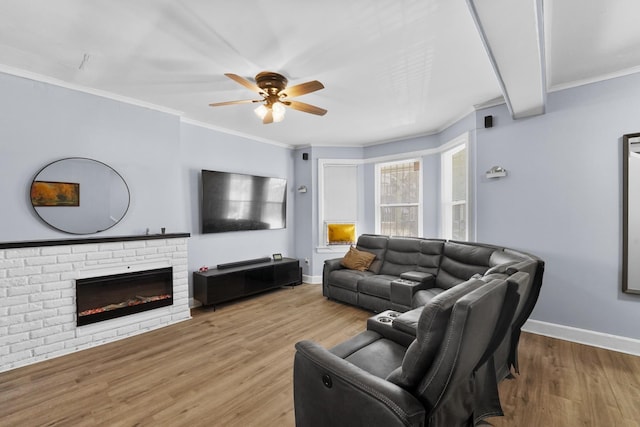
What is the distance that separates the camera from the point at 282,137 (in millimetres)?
4961

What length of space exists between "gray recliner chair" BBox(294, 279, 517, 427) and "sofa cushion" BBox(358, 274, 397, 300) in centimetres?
213

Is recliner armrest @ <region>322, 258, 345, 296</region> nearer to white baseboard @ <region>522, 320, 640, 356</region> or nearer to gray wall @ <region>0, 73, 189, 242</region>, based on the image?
gray wall @ <region>0, 73, 189, 242</region>

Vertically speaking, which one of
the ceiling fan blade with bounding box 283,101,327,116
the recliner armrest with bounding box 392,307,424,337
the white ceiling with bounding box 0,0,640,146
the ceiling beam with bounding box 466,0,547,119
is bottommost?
the recliner armrest with bounding box 392,307,424,337

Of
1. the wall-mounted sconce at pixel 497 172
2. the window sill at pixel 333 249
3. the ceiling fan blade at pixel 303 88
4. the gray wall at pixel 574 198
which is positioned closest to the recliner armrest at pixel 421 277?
the gray wall at pixel 574 198

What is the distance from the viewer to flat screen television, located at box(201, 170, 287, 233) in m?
4.17

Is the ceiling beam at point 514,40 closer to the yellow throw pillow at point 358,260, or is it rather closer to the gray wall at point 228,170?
the yellow throw pillow at point 358,260

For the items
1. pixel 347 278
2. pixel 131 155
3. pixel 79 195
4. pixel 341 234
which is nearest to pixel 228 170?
pixel 131 155

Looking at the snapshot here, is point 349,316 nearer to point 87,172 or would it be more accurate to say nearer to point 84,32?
point 87,172

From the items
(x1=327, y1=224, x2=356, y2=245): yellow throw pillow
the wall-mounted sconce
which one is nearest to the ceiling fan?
the wall-mounted sconce

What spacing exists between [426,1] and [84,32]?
8.03ft

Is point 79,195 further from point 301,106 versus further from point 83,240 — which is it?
point 301,106

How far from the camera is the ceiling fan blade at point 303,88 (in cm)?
225

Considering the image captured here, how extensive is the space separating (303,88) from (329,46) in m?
0.38

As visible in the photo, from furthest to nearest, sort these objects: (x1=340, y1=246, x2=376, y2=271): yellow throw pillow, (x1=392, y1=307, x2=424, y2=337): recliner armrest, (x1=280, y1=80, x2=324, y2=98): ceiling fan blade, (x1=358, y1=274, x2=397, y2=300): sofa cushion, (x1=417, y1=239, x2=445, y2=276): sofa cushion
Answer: (x1=340, y1=246, x2=376, y2=271): yellow throw pillow → (x1=417, y1=239, x2=445, y2=276): sofa cushion → (x1=358, y1=274, x2=397, y2=300): sofa cushion → (x1=280, y1=80, x2=324, y2=98): ceiling fan blade → (x1=392, y1=307, x2=424, y2=337): recliner armrest
